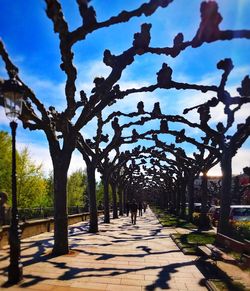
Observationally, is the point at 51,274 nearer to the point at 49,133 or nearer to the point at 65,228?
the point at 65,228

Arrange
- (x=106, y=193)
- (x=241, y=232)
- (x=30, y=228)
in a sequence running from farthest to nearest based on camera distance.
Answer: (x=106, y=193)
(x=30, y=228)
(x=241, y=232)

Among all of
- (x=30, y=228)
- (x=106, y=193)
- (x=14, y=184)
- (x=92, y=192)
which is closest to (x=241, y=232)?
(x=92, y=192)

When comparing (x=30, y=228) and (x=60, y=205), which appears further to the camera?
(x=30, y=228)

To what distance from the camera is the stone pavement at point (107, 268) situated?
8.09 meters

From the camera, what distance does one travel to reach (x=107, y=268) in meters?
9.98

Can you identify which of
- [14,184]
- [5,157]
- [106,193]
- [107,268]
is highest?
[5,157]

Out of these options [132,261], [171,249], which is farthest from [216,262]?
[171,249]

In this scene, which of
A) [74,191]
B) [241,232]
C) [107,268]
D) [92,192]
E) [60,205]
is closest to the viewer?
[107,268]

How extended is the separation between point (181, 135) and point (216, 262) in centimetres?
1057

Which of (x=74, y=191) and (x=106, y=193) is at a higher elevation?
(x=74, y=191)

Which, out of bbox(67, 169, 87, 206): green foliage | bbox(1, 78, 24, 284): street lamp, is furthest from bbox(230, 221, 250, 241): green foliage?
bbox(67, 169, 87, 206): green foliage

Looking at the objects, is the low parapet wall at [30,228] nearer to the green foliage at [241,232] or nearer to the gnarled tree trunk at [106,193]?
the gnarled tree trunk at [106,193]

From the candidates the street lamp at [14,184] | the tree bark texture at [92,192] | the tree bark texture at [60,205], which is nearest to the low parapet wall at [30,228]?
the tree bark texture at [60,205]

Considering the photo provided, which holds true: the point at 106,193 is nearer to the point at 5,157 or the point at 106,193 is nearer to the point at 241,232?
the point at 241,232
